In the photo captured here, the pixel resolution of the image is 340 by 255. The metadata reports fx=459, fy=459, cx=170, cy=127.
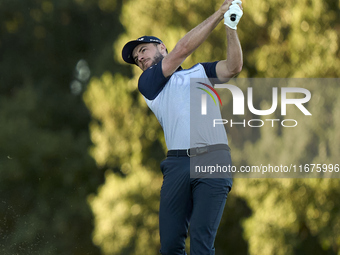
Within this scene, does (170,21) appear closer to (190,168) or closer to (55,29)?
(55,29)

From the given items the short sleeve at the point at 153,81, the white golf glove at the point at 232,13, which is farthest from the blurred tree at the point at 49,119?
the white golf glove at the point at 232,13

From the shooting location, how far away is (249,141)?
6.55 metres

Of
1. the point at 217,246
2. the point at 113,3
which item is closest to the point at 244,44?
the point at 113,3

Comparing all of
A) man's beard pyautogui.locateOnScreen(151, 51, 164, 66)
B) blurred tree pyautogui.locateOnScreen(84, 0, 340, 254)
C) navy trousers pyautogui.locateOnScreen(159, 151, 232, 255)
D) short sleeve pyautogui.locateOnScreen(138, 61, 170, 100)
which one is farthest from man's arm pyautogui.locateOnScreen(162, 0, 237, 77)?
blurred tree pyautogui.locateOnScreen(84, 0, 340, 254)

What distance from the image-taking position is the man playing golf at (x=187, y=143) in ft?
9.03

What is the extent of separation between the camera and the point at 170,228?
2881mm

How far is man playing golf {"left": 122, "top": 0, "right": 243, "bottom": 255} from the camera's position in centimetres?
275

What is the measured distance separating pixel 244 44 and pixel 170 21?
115cm

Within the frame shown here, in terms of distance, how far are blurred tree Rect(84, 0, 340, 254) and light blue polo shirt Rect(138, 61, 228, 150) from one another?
A: 351 cm

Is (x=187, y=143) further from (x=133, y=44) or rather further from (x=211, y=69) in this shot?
(x=133, y=44)

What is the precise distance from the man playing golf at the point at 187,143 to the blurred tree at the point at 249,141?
3.55 m

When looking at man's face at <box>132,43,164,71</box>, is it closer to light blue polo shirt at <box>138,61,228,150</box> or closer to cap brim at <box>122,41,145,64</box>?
cap brim at <box>122,41,145,64</box>

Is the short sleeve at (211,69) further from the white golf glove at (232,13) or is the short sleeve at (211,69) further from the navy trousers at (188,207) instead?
the navy trousers at (188,207)

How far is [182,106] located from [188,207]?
0.65 m
